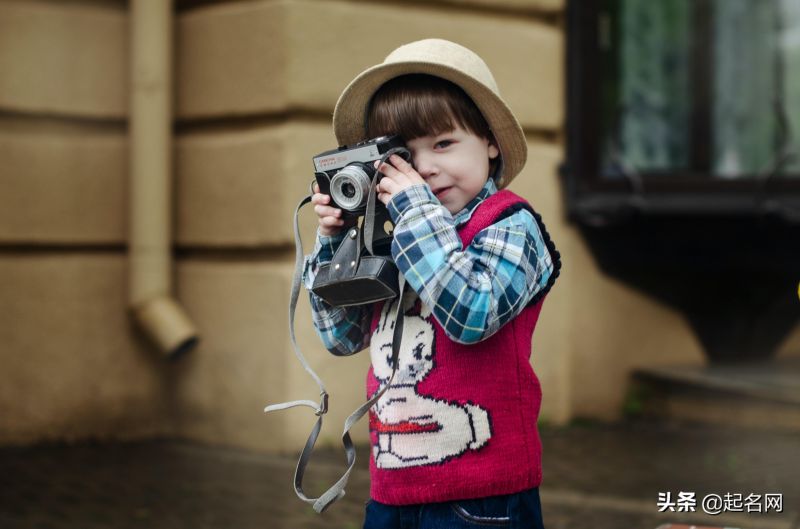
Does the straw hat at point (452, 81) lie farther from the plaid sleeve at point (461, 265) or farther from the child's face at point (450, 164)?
the plaid sleeve at point (461, 265)

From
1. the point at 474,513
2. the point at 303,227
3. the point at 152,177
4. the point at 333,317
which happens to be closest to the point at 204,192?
the point at 152,177

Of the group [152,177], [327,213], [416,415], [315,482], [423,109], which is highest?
[152,177]

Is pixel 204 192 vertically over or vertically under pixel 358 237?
over

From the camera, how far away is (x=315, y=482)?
4684 millimetres

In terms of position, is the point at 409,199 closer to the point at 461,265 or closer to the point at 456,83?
the point at 461,265

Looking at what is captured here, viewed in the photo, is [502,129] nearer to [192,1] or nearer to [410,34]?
[410,34]

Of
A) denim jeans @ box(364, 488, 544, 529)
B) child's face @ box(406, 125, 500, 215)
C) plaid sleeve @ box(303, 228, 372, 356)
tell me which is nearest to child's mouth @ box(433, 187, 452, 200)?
child's face @ box(406, 125, 500, 215)

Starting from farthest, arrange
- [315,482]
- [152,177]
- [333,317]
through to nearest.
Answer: [152,177]
[315,482]
[333,317]

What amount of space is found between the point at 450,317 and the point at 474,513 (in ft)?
1.28

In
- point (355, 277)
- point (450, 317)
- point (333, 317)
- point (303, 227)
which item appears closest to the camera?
point (450, 317)

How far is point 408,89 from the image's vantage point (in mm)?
2158

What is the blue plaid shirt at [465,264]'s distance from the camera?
1960 mm

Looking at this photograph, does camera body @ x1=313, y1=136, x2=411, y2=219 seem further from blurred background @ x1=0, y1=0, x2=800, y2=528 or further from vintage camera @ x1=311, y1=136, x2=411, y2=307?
blurred background @ x1=0, y1=0, x2=800, y2=528

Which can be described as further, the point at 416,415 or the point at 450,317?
the point at 416,415
